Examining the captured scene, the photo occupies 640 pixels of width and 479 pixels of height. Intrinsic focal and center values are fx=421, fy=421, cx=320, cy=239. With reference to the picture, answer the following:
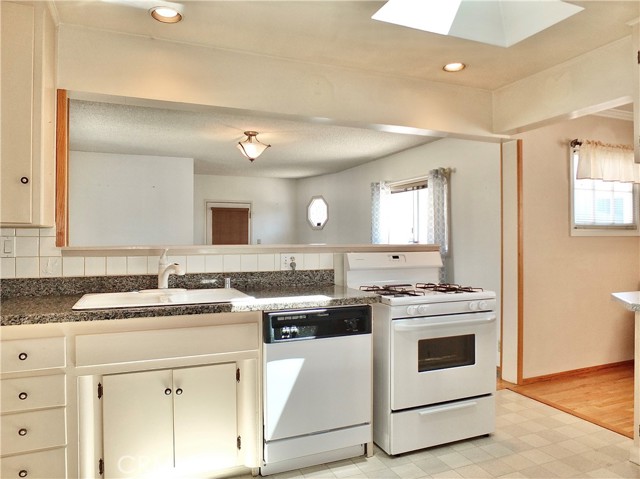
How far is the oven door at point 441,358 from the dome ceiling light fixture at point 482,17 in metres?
1.57

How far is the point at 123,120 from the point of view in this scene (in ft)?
13.8

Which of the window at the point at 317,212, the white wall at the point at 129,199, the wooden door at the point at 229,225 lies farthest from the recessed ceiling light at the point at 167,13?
the wooden door at the point at 229,225

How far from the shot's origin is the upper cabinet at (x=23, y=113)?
187 cm

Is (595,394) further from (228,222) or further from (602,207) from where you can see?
(228,222)

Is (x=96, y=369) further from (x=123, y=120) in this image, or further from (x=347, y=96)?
(x=123, y=120)

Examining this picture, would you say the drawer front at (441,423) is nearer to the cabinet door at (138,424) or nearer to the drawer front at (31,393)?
the cabinet door at (138,424)

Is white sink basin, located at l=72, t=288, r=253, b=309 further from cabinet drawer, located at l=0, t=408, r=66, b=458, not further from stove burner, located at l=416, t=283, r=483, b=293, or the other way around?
stove burner, located at l=416, t=283, r=483, b=293

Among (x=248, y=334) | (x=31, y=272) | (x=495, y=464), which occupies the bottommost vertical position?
(x=495, y=464)

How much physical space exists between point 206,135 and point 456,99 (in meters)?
2.85

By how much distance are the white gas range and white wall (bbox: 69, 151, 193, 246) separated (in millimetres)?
4243

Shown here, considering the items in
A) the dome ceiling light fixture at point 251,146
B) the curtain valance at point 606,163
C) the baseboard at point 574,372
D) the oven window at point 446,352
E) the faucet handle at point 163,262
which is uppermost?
the dome ceiling light fixture at point 251,146

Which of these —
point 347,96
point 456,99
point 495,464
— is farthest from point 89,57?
point 495,464

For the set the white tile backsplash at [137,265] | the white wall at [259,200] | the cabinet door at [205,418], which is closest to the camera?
the cabinet door at [205,418]

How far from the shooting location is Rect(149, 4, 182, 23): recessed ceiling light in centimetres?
201
